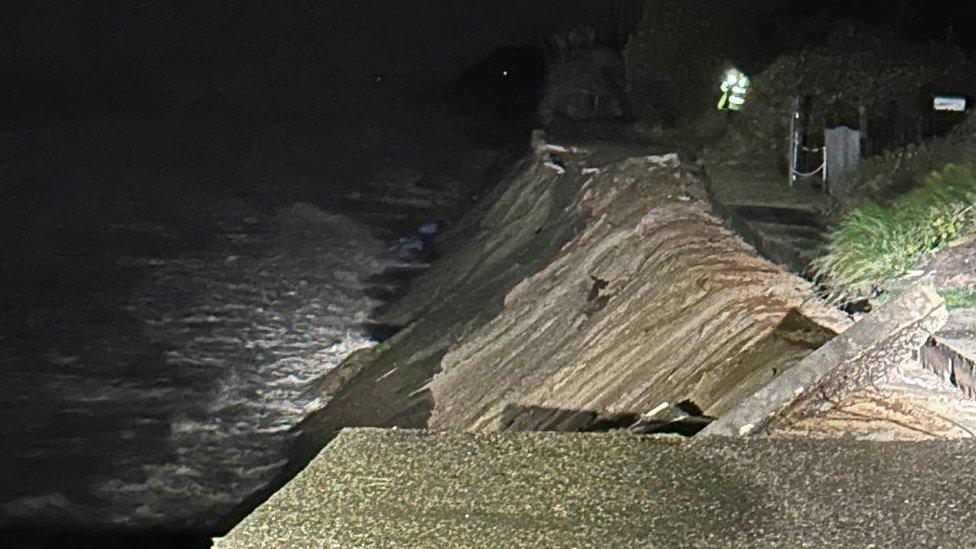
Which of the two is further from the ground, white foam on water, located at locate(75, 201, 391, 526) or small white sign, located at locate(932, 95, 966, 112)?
small white sign, located at locate(932, 95, 966, 112)

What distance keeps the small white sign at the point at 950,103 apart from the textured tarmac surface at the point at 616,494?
45.8 ft

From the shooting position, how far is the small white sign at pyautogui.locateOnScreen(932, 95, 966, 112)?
51.4 ft

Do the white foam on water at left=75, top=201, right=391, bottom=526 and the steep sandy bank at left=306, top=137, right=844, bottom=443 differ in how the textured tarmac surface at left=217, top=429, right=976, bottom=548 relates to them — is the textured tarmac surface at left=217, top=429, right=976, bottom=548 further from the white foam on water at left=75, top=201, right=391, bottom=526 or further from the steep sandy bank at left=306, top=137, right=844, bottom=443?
the white foam on water at left=75, top=201, right=391, bottom=526

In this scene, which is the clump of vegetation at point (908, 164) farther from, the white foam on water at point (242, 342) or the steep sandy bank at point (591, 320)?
the white foam on water at point (242, 342)

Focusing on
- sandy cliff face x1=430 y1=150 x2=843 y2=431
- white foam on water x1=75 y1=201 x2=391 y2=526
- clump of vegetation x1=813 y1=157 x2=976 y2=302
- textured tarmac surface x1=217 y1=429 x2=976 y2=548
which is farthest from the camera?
white foam on water x1=75 y1=201 x2=391 y2=526

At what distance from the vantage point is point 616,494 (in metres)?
2.67

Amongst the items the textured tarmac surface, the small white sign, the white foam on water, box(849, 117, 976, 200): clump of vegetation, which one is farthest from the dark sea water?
the textured tarmac surface

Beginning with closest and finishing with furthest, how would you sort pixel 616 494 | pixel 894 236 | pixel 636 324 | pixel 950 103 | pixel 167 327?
pixel 616 494, pixel 894 236, pixel 636 324, pixel 950 103, pixel 167 327

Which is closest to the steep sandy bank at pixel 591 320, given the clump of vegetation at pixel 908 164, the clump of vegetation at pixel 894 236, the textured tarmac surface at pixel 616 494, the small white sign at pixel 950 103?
the clump of vegetation at pixel 894 236

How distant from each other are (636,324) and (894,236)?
262 centimetres

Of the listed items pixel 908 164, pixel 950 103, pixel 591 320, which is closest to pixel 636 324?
pixel 591 320

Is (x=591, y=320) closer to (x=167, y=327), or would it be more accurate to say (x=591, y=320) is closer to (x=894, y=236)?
(x=894, y=236)

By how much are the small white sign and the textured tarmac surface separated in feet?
45.8

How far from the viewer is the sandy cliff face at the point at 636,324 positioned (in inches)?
321
